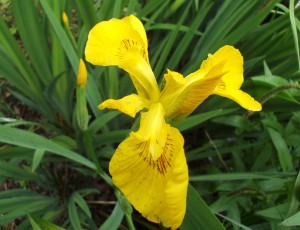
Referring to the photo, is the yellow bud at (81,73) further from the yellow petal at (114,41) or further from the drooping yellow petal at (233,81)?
the drooping yellow petal at (233,81)

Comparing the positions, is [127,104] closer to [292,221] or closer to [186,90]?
[186,90]

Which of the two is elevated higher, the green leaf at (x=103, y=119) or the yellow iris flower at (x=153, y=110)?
the yellow iris flower at (x=153, y=110)

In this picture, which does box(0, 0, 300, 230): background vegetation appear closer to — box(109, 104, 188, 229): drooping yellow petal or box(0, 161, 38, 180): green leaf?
Answer: box(0, 161, 38, 180): green leaf

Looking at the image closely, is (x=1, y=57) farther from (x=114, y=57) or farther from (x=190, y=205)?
(x=190, y=205)

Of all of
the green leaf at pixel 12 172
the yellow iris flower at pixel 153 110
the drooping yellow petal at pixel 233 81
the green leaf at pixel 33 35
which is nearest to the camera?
the yellow iris flower at pixel 153 110

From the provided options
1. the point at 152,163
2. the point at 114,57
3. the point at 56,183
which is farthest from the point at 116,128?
the point at 152,163

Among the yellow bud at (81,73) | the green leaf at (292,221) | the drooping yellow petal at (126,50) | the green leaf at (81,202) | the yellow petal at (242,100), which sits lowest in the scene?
the green leaf at (81,202)

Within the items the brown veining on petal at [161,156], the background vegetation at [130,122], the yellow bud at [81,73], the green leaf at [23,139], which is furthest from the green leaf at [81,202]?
the brown veining on petal at [161,156]
